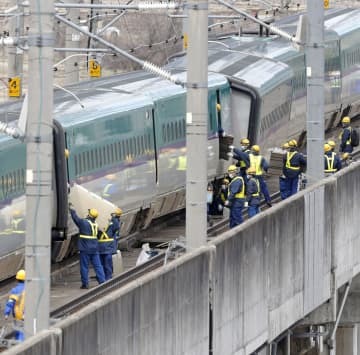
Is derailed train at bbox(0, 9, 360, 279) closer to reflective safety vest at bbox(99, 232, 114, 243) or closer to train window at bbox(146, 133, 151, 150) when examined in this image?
train window at bbox(146, 133, 151, 150)

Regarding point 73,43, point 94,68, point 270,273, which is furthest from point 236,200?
point 73,43

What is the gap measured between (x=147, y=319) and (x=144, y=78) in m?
16.6

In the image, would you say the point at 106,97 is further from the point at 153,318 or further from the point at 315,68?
the point at 153,318

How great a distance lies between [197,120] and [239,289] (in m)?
2.23

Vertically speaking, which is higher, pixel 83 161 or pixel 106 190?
pixel 83 161

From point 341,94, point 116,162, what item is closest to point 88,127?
point 116,162

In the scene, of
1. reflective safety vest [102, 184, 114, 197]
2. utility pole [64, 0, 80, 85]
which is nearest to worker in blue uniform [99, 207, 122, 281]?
reflective safety vest [102, 184, 114, 197]

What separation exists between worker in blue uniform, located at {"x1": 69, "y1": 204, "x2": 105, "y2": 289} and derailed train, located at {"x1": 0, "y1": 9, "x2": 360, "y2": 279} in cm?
93

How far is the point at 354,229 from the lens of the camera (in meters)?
29.5

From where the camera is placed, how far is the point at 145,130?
32.8 meters

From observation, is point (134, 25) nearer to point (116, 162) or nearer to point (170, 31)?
point (170, 31)

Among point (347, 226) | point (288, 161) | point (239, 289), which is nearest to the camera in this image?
point (239, 289)

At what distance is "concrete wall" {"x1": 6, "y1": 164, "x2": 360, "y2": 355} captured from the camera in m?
18.1

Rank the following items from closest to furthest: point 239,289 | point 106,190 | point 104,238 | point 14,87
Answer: point 239,289 < point 104,238 < point 106,190 < point 14,87
